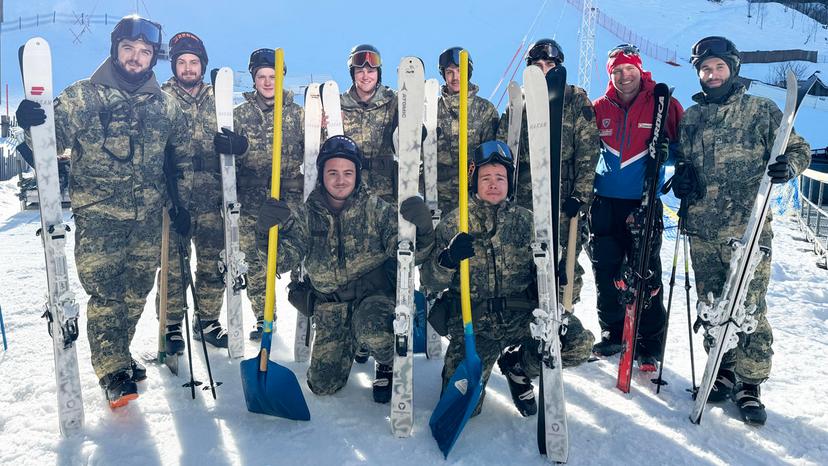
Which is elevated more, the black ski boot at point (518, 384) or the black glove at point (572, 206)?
the black glove at point (572, 206)

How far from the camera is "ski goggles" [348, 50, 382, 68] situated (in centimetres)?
452

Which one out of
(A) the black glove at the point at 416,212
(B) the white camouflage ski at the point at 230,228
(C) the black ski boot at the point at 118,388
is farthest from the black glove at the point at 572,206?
(C) the black ski boot at the point at 118,388

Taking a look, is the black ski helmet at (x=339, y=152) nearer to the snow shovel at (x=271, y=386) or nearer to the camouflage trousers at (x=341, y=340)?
the snow shovel at (x=271, y=386)

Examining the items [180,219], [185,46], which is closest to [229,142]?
[180,219]

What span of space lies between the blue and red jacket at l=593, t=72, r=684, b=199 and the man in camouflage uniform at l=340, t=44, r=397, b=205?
168 cm

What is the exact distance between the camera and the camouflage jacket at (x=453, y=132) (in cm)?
457

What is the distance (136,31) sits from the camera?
3602 millimetres

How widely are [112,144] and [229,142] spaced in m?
0.88

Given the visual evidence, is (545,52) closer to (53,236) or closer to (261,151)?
(261,151)

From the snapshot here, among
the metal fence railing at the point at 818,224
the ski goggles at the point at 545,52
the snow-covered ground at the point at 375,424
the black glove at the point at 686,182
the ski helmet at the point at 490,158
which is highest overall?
the ski goggles at the point at 545,52

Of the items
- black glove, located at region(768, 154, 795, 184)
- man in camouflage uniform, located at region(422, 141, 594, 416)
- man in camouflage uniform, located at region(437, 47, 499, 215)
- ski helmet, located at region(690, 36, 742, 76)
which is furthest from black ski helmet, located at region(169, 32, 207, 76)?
black glove, located at region(768, 154, 795, 184)

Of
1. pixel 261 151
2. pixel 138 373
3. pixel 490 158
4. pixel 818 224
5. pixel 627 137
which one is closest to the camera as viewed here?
pixel 490 158

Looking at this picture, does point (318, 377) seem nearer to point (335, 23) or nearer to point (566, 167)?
point (566, 167)

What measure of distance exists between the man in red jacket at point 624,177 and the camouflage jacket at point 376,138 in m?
1.67
